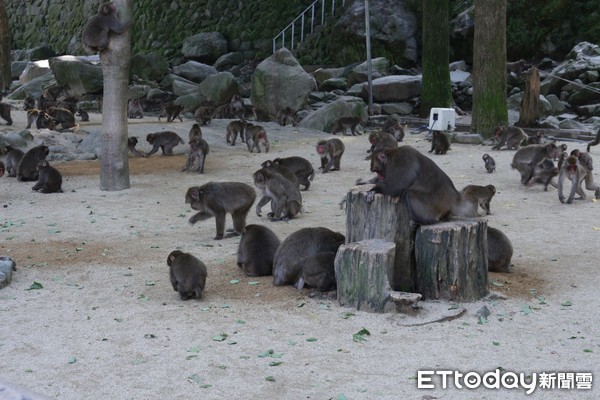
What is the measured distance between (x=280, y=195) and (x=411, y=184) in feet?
12.7

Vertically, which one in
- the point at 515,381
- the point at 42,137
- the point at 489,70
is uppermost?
the point at 489,70

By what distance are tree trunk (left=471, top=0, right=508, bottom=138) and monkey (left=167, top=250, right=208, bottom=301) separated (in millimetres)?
12704

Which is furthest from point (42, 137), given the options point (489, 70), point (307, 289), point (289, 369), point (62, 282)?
point (289, 369)

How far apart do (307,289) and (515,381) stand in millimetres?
2572

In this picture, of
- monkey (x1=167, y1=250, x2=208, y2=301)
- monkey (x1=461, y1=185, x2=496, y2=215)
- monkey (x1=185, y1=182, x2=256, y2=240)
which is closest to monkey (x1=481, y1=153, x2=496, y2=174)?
monkey (x1=461, y1=185, x2=496, y2=215)

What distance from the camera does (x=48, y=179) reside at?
44.2 ft

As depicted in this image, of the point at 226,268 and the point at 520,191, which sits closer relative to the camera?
the point at 226,268

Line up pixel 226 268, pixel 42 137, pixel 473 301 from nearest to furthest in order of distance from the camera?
pixel 473 301
pixel 226 268
pixel 42 137

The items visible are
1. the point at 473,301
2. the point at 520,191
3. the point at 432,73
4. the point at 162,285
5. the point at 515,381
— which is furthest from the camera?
the point at 432,73

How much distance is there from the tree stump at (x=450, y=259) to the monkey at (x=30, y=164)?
8.94 m

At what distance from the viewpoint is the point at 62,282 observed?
328 inches

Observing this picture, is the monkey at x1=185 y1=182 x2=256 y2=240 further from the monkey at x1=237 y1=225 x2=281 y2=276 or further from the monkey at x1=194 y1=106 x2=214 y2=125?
the monkey at x1=194 y1=106 x2=214 y2=125

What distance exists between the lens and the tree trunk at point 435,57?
23453 millimetres

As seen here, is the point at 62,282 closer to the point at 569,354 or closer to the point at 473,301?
the point at 473,301
